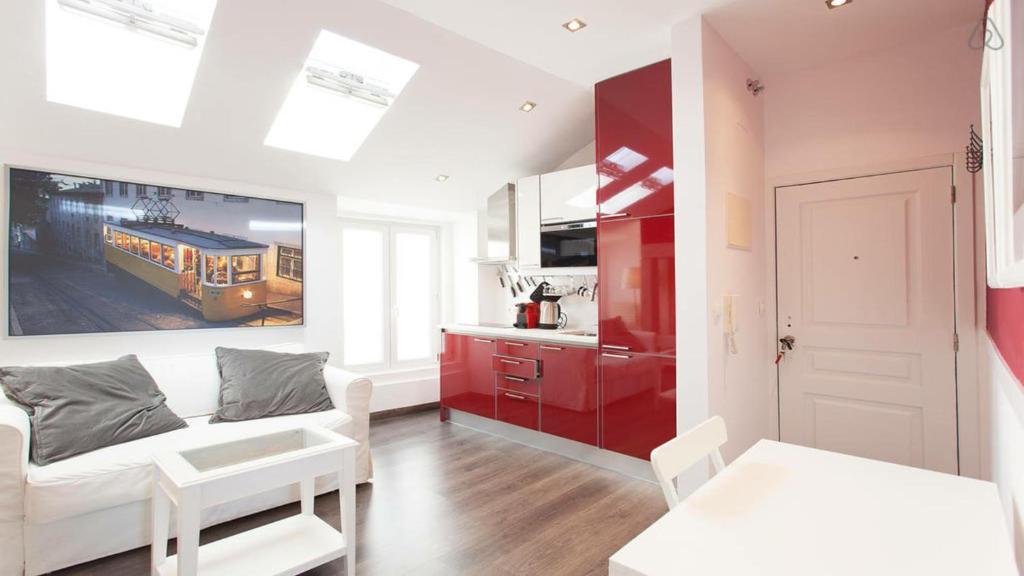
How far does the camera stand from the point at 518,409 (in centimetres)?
372

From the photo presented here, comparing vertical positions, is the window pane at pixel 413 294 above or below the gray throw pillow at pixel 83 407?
above

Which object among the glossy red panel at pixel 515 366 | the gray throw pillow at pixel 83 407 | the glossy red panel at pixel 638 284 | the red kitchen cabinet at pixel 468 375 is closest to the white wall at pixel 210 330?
the gray throw pillow at pixel 83 407

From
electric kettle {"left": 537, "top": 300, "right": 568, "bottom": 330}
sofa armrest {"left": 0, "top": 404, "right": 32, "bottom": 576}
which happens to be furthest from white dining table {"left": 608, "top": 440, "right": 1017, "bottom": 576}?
electric kettle {"left": 537, "top": 300, "right": 568, "bottom": 330}

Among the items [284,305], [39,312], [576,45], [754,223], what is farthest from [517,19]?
[39,312]

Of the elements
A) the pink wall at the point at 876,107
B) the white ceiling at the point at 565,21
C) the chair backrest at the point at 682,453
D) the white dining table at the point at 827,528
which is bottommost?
the white dining table at the point at 827,528

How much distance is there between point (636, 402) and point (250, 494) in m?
2.09

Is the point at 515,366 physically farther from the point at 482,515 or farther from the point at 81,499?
the point at 81,499

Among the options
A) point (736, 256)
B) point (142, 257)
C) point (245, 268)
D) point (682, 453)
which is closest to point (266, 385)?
point (245, 268)

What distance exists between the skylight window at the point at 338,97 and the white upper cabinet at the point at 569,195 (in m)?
1.32

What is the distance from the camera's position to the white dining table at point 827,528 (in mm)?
886

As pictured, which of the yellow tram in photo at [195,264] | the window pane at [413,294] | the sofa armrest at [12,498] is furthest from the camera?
the window pane at [413,294]

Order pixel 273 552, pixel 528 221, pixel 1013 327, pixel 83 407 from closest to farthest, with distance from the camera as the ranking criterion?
pixel 1013 327 < pixel 273 552 < pixel 83 407 < pixel 528 221

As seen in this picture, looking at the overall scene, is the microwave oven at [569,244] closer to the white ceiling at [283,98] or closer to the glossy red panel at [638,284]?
the glossy red panel at [638,284]

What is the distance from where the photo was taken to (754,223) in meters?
2.96
